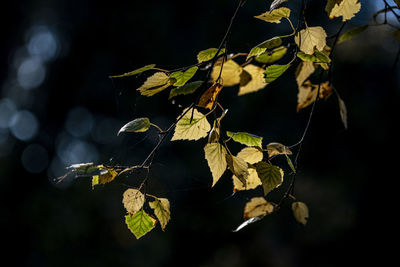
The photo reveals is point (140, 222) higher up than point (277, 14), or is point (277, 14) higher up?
point (277, 14)

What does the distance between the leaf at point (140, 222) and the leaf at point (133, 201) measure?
12 mm

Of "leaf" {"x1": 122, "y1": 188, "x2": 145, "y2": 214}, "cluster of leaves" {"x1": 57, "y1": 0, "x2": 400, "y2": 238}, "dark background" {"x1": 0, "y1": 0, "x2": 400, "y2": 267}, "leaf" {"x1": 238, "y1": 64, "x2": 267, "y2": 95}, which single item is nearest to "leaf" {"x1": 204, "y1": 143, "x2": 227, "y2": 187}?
"cluster of leaves" {"x1": 57, "y1": 0, "x2": 400, "y2": 238}

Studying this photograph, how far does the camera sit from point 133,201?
52 centimetres

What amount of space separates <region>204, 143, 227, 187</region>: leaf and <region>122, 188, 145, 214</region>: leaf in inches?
4.1

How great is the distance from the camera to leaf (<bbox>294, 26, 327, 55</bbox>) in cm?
48

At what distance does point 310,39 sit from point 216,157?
194 mm

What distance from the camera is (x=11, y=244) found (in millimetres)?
4785

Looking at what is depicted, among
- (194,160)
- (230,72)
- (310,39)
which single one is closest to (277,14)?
(310,39)

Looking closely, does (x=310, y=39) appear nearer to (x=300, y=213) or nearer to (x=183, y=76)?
(x=183, y=76)

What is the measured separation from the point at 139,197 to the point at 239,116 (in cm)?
386

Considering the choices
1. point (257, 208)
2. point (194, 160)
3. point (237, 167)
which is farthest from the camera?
point (194, 160)

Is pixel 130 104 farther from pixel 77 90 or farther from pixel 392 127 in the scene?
pixel 392 127

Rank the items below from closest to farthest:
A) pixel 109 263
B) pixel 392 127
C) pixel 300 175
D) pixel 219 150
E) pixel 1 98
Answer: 1. pixel 219 150
2. pixel 109 263
3. pixel 300 175
4. pixel 392 127
5. pixel 1 98

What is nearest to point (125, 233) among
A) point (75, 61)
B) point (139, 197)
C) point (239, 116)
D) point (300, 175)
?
point (239, 116)
